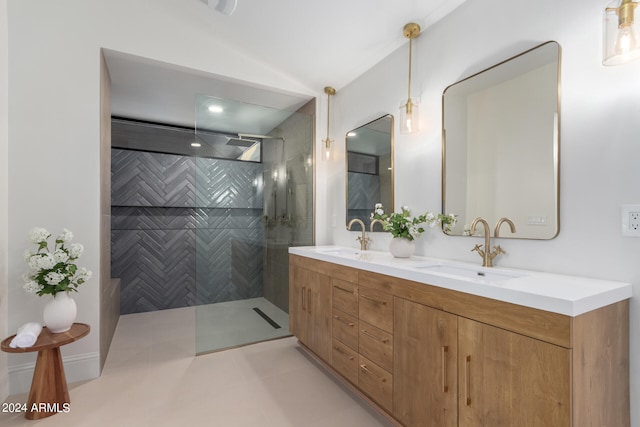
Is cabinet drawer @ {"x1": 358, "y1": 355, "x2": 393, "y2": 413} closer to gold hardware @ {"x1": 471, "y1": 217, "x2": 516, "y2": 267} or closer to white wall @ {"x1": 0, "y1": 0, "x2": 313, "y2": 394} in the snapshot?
gold hardware @ {"x1": 471, "y1": 217, "x2": 516, "y2": 267}

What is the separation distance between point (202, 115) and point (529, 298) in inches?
116

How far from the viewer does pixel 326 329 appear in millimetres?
2369

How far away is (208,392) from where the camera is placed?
2160 millimetres

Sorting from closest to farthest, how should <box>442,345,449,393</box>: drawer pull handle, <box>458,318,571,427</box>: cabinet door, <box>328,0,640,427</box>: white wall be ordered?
1. <box>458,318,571,427</box>: cabinet door
2. <box>328,0,640,427</box>: white wall
3. <box>442,345,449,393</box>: drawer pull handle

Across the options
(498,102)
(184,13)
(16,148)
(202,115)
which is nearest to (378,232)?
(498,102)

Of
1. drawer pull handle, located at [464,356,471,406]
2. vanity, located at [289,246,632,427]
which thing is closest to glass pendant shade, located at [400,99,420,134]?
vanity, located at [289,246,632,427]

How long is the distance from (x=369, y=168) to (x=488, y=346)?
1.91m

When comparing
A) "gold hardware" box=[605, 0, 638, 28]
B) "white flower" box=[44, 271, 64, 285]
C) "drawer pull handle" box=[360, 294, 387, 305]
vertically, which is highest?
"gold hardware" box=[605, 0, 638, 28]

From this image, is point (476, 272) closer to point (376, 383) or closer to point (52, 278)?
point (376, 383)

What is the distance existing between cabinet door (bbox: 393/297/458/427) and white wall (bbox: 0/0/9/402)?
8.81 ft

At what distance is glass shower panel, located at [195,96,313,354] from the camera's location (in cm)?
297

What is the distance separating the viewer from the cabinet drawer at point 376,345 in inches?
68.6

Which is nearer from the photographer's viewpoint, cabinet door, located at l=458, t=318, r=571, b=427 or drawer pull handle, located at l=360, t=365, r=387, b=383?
cabinet door, located at l=458, t=318, r=571, b=427

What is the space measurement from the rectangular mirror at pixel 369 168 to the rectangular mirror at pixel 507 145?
0.60 metres
